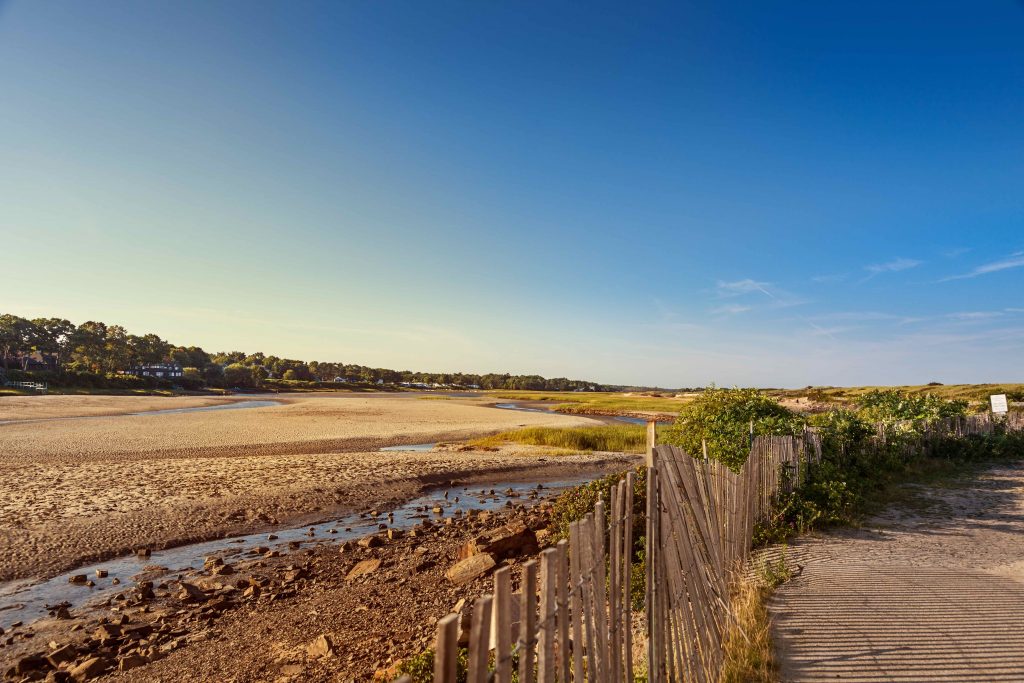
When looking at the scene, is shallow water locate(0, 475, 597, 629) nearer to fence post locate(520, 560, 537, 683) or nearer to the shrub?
fence post locate(520, 560, 537, 683)

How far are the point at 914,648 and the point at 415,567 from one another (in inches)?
312

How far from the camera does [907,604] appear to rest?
20.9 feet

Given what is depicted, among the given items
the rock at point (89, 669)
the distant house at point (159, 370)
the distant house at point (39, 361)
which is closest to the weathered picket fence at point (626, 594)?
the rock at point (89, 669)

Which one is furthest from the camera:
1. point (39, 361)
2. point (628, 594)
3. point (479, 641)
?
point (39, 361)

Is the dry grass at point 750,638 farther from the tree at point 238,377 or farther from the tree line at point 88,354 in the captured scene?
the tree at point 238,377

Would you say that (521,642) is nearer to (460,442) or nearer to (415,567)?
(415,567)

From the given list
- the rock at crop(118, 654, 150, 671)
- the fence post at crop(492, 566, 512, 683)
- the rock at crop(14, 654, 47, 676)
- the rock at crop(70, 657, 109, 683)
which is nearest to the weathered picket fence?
the fence post at crop(492, 566, 512, 683)

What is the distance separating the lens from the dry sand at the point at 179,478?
42.5 feet

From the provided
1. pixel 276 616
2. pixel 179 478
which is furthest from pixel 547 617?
pixel 179 478

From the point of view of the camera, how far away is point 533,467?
25547 millimetres

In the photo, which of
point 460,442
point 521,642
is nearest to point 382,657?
point 521,642

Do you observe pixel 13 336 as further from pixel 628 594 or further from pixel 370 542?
pixel 628 594

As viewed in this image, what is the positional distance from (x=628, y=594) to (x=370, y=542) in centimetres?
989

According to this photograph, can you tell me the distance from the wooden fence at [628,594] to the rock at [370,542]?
21.4 ft
